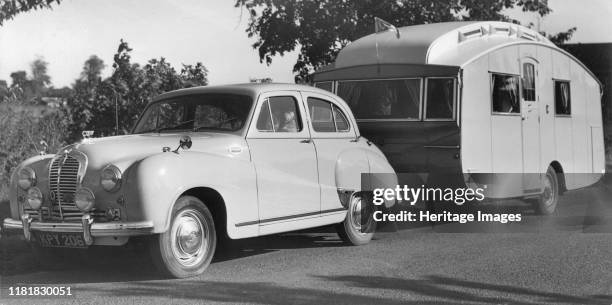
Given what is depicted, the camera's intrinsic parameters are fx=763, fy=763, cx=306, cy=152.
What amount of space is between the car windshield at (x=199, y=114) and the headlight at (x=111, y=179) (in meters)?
1.46

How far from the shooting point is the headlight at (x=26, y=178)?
7.00m

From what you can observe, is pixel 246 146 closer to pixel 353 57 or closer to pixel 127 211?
pixel 127 211

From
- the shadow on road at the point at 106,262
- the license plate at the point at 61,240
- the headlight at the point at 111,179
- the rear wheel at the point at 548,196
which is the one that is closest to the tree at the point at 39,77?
the shadow on road at the point at 106,262

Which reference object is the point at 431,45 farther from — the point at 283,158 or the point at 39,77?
the point at 39,77

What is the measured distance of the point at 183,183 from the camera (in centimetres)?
661

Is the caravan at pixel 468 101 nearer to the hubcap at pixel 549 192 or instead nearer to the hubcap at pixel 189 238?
the hubcap at pixel 549 192

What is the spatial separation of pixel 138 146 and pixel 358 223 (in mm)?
2965

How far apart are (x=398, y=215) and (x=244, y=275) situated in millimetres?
3385

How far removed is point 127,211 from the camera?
21.0 feet

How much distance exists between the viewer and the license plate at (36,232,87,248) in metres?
6.51

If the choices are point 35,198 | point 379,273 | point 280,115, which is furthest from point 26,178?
point 379,273

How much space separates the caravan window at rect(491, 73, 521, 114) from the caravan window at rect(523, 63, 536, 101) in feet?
0.89

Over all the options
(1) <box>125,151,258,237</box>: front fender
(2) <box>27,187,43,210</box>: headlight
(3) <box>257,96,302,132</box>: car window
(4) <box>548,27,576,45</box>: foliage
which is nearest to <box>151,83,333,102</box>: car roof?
(3) <box>257,96,302,132</box>: car window

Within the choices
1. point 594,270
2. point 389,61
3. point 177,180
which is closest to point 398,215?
point 389,61
